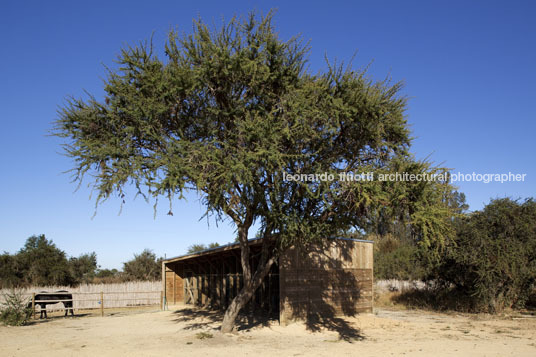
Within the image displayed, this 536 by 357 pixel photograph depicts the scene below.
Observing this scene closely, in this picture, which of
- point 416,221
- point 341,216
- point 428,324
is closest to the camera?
point 416,221

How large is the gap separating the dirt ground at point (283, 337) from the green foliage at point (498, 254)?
68.7 inches

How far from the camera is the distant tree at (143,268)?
46.8 metres

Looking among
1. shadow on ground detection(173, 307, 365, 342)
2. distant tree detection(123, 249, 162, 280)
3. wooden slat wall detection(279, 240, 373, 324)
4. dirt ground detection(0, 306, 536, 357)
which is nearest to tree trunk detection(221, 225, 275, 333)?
dirt ground detection(0, 306, 536, 357)

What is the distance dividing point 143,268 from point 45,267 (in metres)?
12.3

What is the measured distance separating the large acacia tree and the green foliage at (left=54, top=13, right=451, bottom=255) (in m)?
0.04

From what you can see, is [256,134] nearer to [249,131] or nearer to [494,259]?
[249,131]

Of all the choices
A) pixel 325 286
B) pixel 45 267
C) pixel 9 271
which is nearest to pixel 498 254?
pixel 325 286

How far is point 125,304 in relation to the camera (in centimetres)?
3086

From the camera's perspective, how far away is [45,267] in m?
36.5

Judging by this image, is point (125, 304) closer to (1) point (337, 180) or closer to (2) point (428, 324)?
(2) point (428, 324)

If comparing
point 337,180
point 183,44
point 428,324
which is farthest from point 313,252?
point 183,44

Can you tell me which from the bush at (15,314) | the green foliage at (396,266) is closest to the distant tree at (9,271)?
the bush at (15,314)

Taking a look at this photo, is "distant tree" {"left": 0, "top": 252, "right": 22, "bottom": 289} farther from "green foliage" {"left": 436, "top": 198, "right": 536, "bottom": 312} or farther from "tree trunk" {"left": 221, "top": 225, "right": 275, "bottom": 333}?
"green foliage" {"left": 436, "top": 198, "right": 536, "bottom": 312}

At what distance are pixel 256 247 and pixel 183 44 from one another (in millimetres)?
11779
